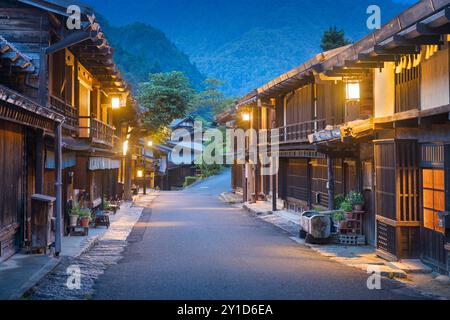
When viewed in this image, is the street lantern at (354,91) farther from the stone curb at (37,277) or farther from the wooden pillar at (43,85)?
the stone curb at (37,277)

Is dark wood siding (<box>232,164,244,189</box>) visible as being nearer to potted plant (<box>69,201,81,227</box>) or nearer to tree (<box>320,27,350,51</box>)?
tree (<box>320,27,350,51</box>)

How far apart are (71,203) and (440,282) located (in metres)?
13.2

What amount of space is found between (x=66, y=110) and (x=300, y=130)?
45.6ft

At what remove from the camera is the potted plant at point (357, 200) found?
19.0 m

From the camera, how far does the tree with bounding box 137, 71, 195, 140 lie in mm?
55781

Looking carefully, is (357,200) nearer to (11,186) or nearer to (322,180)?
(322,180)

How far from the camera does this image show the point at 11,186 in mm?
13789

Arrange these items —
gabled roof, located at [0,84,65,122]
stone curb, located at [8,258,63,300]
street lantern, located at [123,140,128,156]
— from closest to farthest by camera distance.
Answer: stone curb, located at [8,258,63,300], gabled roof, located at [0,84,65,122], street lantern, located at [123,140,128,156]

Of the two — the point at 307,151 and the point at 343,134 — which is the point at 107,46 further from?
the point at 307,151

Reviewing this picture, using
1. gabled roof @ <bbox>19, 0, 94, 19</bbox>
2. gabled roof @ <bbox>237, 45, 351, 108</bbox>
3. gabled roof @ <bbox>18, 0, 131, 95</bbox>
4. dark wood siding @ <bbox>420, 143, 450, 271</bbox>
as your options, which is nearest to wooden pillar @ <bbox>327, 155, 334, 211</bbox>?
gabled roof @ <bbox>237, 45, 351, 108</bbox>

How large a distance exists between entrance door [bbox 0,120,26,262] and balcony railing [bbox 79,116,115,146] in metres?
5.32

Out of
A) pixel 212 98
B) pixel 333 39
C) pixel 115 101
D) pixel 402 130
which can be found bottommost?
pixel 402 130

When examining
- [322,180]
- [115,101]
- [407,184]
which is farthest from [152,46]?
[407,184]
